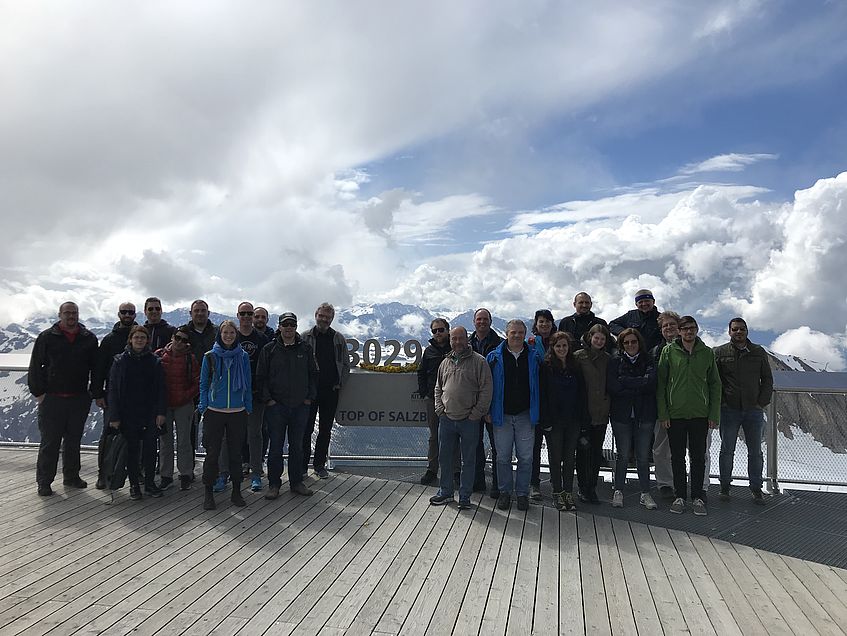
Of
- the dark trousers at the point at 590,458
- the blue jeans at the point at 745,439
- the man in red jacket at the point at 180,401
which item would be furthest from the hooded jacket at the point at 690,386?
the man in red jacket at the point at 180,401

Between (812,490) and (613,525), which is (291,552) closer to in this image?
(613,525)

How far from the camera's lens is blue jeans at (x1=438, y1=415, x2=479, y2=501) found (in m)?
6.70

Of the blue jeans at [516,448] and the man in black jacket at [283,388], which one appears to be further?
the man in black jacket at [283,388]

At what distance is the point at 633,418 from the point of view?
23.8 ft

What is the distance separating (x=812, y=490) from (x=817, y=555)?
2511 millimetres

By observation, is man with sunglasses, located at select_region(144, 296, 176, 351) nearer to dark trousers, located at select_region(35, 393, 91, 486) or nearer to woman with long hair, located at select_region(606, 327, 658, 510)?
dark trousers, located at select_region(35, 393, 91, 486)

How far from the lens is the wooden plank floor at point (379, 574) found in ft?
13.7

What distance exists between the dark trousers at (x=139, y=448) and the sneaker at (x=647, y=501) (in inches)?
225

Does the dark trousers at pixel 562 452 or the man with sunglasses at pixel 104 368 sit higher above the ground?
the man with sunglasses at pixel 104 368

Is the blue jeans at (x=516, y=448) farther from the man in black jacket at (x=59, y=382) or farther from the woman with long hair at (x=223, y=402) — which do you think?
the man in black jacket at (x=59, y=382)

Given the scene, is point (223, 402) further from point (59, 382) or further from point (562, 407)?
point (562, 407)

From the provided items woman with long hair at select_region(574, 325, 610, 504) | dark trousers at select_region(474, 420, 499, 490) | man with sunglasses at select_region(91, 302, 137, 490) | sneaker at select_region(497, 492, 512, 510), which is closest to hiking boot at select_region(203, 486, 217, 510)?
man with sunglasses at select_region(91, 302, 137, 490)

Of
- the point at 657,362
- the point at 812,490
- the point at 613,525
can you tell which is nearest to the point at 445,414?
the point at 613,525

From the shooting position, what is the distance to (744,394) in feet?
23.5
